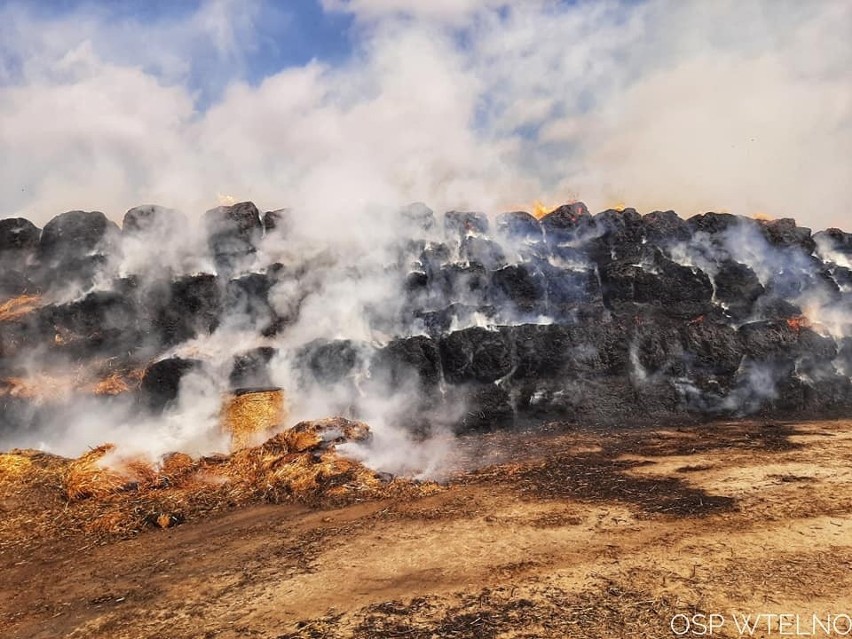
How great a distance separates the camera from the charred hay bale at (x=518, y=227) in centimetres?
1531

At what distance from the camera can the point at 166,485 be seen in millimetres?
8859

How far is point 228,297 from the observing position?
13883mm

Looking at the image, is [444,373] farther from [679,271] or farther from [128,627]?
[128,627]

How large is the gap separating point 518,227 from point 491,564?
36.4 ft

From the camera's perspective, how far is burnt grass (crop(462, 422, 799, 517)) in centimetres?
752

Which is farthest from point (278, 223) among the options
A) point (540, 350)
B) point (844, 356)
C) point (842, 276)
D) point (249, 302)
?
point (842, 276)

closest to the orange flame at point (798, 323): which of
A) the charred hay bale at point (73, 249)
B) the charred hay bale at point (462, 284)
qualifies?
the charred hay bale at point (462, 284)

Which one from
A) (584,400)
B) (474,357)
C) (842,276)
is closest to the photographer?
(584,400)

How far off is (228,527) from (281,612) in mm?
2757

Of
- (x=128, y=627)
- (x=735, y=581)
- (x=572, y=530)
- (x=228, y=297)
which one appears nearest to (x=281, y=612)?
(x=128, y=627)

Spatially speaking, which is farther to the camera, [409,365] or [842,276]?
[842,276]

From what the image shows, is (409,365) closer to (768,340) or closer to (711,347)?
(711,347)

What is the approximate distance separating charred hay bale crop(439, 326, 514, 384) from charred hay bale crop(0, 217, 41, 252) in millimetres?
10559

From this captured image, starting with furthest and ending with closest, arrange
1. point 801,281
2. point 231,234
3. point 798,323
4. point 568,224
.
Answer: point 801,281, point 568,224, point 798,323, point 231,234
